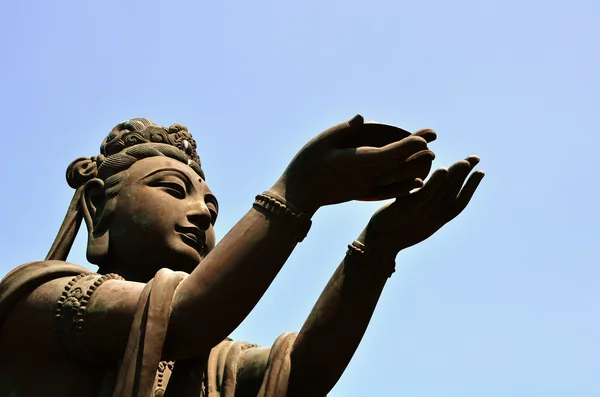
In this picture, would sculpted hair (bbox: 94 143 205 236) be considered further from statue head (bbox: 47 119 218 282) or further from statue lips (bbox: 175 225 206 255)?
statue lips (bbox: 175 225 206 255)

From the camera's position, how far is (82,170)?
23.0 feet

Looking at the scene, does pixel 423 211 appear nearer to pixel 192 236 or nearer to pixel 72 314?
pixel 192 236

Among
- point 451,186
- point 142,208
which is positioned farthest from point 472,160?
point 142,208

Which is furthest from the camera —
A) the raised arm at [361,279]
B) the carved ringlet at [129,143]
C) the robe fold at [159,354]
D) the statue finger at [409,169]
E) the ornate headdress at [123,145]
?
the carved ringlet at [129,143]

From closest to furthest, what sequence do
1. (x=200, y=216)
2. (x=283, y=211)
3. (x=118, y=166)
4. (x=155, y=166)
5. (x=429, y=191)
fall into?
(x=283, y=211) < (x=429, y=191) < (x=200, y=216) < (x=155, y=166) < (x=118, y=166)

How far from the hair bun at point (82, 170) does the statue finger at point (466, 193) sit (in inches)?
95.9

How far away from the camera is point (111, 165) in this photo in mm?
6828

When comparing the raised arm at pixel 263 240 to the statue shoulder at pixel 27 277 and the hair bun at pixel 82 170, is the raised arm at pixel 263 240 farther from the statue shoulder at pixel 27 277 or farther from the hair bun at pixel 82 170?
the hair bun at pixel 82 170

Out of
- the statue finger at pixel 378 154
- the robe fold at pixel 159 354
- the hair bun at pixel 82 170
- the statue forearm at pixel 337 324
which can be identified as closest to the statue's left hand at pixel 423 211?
the statue forearm at pixel 337 324

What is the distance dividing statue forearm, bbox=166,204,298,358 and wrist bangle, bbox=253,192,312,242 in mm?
25

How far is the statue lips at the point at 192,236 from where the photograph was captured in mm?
6488

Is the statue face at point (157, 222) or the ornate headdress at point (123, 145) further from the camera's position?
the ornate headdress at point (123, 145)

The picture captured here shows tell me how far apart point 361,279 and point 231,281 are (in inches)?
33.8

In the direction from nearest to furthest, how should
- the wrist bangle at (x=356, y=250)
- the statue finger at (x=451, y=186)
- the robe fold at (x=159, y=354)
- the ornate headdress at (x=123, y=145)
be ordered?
the robe fold at (x=159, y=354), the statue finger at (x=451, y=186), the wrist bangle at (x=356, y=250), the ornate headdress at (x=123, y=145)
